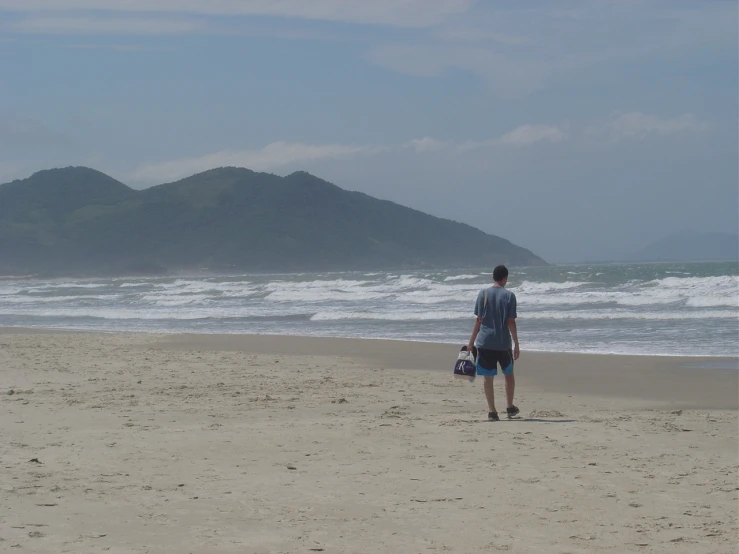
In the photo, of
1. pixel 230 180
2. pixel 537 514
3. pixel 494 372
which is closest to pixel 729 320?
pixel 494 372

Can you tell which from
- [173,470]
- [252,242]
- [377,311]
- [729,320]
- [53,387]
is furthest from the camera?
[252,242]

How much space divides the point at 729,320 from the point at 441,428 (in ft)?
45.3

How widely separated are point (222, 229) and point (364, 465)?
532ft

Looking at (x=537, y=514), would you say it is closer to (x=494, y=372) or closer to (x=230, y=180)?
(x=494, y=372)

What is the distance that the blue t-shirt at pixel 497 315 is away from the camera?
25.2 feet

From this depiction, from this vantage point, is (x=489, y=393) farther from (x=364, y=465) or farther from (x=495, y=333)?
(x=364, y=465)

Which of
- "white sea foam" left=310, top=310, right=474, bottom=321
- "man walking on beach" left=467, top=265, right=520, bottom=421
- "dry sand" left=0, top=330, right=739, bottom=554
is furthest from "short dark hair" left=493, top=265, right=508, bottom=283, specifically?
"white sea foam" left=310, top=310, right=474, bottom=321

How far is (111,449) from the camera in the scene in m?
6.22

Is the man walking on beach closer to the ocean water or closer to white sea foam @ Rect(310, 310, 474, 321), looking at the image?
the ocean water

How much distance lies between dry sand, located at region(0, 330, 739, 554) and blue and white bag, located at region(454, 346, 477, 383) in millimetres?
409

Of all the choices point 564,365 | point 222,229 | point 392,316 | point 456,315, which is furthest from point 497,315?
point 222,229

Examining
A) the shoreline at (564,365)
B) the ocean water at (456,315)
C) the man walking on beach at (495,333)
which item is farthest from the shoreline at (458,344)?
the man walking on beach at (495,333)

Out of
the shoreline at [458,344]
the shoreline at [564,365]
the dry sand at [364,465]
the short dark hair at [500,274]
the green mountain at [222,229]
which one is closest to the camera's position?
the dry sand at [364,465]

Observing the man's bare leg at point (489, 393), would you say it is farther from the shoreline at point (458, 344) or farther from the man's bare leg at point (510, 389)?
the shoreline at point (458, 344)
